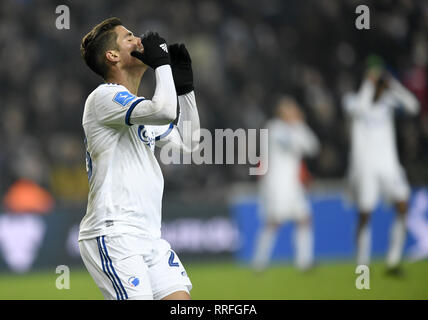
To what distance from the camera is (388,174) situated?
9.98 meters

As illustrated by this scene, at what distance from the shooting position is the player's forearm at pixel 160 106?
411 cm

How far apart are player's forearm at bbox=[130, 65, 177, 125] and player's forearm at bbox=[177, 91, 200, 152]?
579 mm

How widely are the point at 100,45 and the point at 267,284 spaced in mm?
6168

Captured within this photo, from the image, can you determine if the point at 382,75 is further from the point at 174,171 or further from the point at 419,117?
the point at 174,171

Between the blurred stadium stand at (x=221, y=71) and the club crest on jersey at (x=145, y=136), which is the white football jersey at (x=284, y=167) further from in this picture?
the club crest on jersey at (x=145, y=136)

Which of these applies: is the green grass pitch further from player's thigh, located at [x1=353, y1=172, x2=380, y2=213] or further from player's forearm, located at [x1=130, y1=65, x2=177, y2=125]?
player's forearm, located at [x1=130, y1=65, x2=177, y2=125]

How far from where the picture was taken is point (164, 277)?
4344 mm

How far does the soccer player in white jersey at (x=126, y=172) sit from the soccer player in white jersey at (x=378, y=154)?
5.95 meters

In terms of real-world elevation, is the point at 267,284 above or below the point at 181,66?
below

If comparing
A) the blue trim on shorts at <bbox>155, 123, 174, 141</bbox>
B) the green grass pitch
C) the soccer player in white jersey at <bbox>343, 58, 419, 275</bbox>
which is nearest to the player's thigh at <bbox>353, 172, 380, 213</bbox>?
the soccer player in white jersey at <bbox>343, 58, 419, 275</bbox>

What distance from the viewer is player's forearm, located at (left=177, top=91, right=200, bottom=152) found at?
4.81 meters

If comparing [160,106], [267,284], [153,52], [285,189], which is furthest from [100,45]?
[285,189]

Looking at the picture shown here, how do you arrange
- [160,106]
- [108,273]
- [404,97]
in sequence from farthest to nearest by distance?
[404,97] < [108,273] < [160,106]

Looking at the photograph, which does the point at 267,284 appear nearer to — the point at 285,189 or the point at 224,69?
the point at 285,189
